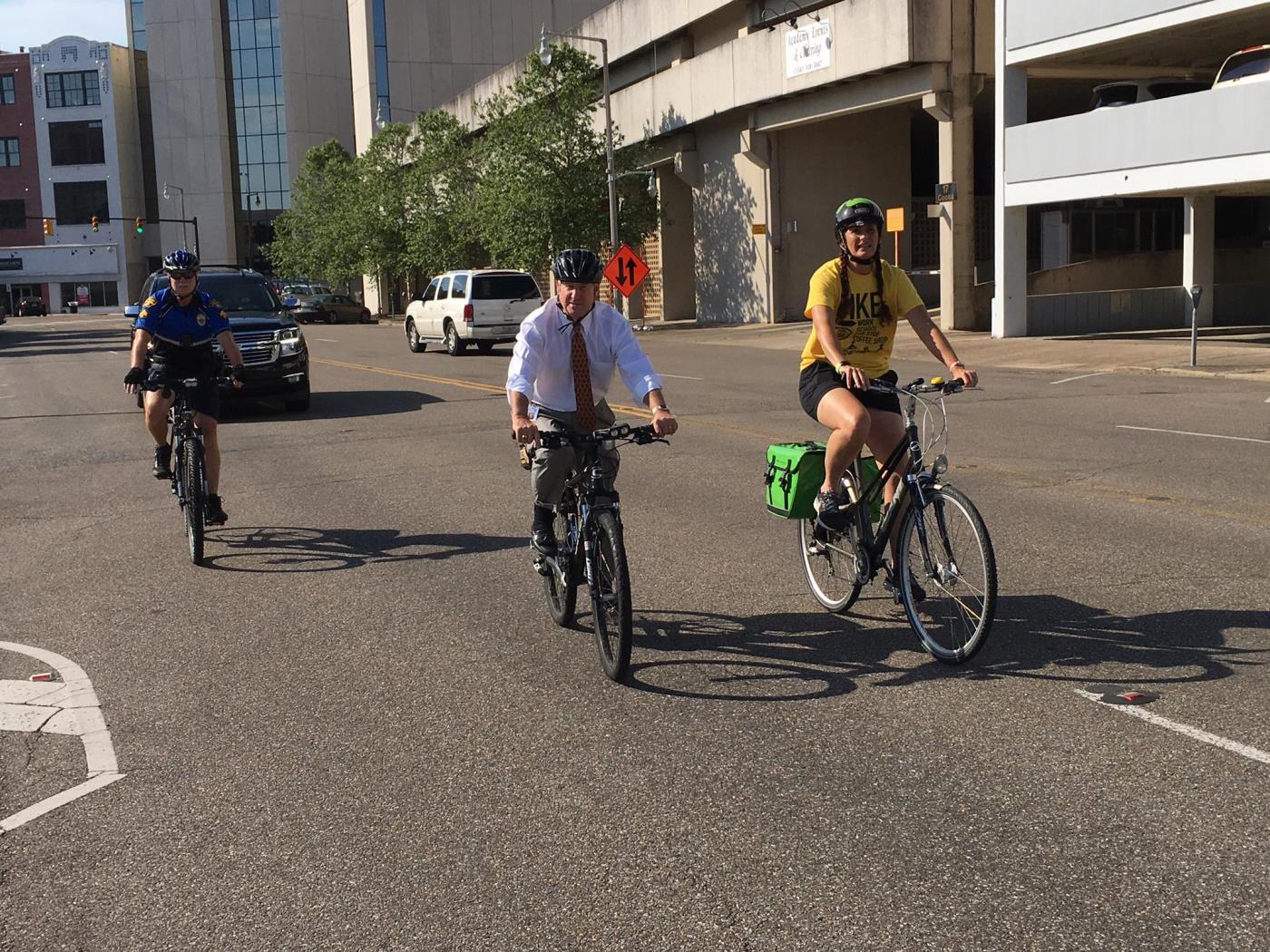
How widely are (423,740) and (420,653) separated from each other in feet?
4.24

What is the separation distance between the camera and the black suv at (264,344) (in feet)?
59.2

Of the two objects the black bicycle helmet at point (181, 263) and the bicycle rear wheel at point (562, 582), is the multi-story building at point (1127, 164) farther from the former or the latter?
the bicycle rear wheel at point (562, 582)

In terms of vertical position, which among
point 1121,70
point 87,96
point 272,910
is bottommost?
point 272,910

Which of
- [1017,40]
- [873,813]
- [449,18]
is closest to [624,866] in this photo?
[873,813]

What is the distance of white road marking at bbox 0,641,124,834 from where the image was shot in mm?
4750

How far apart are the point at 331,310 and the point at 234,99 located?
52.3 metres

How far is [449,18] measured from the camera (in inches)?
3290

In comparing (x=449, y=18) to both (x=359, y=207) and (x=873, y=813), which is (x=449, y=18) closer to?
(x=359, y=207)

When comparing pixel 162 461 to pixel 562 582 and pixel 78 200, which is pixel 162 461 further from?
pixel 78 200

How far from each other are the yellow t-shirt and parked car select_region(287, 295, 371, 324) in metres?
58.7

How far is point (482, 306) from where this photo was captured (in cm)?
3133

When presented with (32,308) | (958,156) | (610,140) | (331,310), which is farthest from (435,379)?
(32,308)

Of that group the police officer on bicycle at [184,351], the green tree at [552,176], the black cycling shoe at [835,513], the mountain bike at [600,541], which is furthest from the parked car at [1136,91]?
the mountain bike at [600,541]

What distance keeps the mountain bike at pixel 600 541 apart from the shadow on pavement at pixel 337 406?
12.1m
